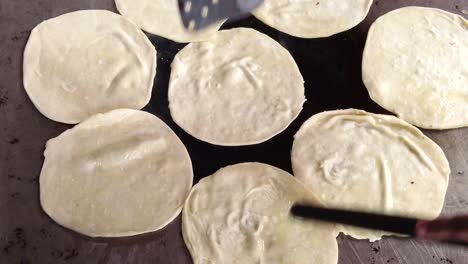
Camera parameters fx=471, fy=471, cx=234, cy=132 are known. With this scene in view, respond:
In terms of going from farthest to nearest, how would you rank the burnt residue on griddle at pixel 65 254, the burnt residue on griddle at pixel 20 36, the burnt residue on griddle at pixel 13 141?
1. the burnt residue on griddle at pixel 20 36
2. the burnt residue on griddle at pixel 13 141
3. the burnt residue on griddle at pixel 65 254

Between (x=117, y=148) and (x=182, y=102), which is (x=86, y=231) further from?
(x=182, y=102)

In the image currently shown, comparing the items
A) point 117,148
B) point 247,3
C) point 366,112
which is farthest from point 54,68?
point 366,112

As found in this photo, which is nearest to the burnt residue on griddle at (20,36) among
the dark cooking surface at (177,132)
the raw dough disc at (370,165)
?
the dark cooking surface at (177,132)

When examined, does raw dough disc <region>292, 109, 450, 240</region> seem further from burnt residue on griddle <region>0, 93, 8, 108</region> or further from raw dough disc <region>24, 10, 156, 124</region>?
burnt residue on griddle <region>0, 93, 8, 108</region>

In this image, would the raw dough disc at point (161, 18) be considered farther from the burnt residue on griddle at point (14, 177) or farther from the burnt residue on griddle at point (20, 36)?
the burnt residue on griddle at point (14, 177)

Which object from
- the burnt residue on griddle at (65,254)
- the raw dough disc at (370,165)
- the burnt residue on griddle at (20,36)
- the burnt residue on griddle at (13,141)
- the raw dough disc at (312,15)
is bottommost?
the burnt residue on griddle at (65,254)

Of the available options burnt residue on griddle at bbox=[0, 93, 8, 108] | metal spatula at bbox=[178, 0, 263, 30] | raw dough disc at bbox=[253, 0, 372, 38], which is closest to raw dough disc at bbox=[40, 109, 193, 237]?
burnt residue on griddle at bbox=[0, 93, 8, 108]

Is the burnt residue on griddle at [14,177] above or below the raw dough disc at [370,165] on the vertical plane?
below
